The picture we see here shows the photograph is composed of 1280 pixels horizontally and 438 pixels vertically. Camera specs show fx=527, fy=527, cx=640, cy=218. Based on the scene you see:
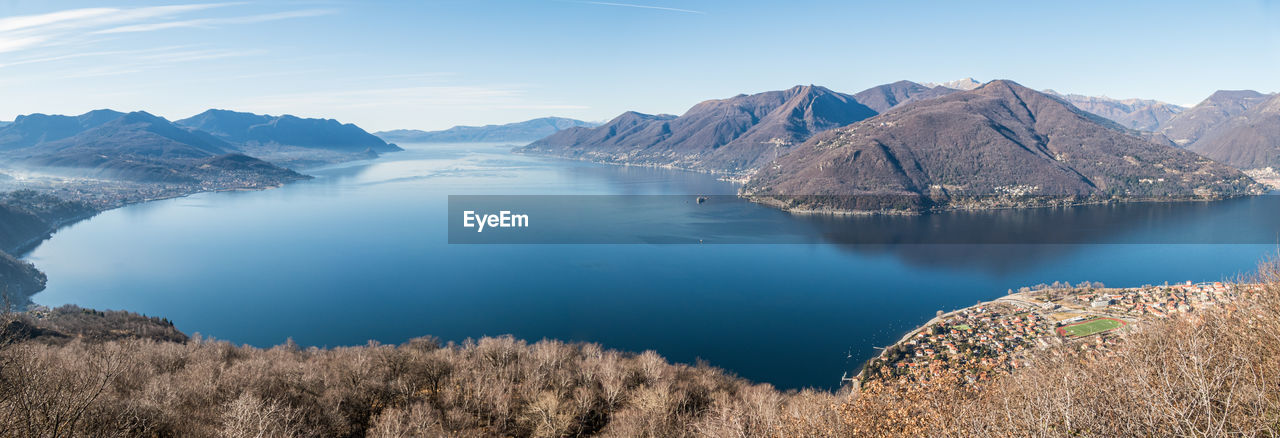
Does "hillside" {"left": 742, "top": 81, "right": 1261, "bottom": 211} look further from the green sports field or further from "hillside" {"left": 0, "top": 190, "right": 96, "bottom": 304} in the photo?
"hillside" {"left": 0, "top": 190, "right": 96, "bottom": 304}

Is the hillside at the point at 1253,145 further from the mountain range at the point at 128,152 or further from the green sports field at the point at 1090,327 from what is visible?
the mountain range at the point at 128,152

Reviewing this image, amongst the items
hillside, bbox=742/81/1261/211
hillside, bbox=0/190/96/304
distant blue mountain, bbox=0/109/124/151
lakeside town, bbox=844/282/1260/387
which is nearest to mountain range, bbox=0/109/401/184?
distant blue mountain, bbox=0/109/124/151

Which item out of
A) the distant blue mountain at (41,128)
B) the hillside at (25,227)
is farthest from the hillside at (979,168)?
the distant blue mountain at (41,128)

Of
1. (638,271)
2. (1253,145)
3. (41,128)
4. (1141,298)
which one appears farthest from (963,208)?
(41,128)

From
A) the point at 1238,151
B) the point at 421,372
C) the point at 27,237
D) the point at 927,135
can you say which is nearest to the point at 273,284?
the point at 421,372

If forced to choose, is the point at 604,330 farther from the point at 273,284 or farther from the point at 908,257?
the point at 908,257

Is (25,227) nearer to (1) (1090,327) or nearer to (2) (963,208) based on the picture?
(1) (1090,327)

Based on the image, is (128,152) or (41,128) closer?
(128,152)
